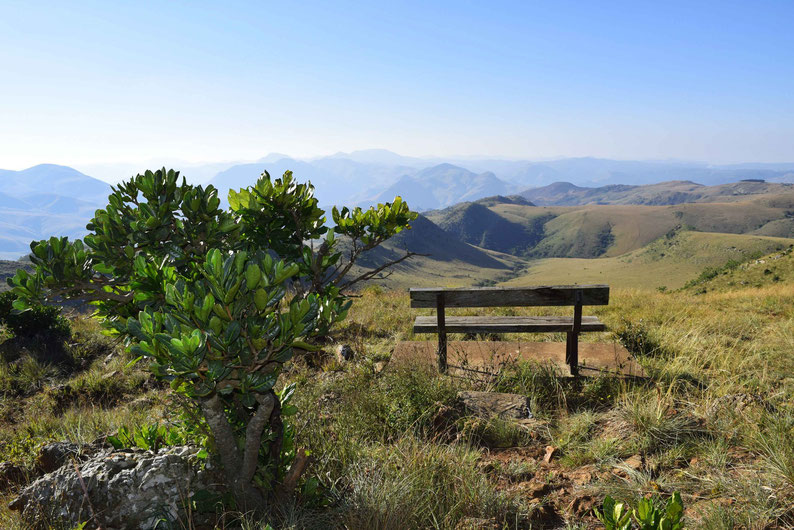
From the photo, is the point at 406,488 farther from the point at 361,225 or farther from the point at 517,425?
the point at 361,225

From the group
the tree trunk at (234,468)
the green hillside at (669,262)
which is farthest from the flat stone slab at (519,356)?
the green hillside at (669,262)

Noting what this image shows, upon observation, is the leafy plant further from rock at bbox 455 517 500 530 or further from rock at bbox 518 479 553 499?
rock at bbox 518 479 553 499

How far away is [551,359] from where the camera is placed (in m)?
5.19

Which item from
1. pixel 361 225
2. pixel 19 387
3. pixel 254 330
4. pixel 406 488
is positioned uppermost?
pixel 361 225

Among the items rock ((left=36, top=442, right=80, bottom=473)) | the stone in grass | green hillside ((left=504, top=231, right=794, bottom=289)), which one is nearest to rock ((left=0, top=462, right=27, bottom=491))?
rock ((left=36, top=442, right=80, bottom=473))

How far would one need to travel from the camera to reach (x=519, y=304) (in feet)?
16.8

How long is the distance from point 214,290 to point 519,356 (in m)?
4.46

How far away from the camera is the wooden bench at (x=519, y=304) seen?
4883 mm

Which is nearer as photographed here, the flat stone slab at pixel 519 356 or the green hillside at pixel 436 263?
the flat stone slab at pixel 519 356

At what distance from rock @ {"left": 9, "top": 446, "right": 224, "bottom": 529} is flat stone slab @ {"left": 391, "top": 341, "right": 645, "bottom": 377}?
8.48 ft

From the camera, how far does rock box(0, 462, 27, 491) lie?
2.97 m

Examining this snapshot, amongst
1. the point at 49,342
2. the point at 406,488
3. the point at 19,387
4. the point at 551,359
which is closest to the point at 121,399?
the point at 19,387

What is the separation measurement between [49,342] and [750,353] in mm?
10585

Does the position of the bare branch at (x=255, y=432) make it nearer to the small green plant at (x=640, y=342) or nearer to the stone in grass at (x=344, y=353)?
the stone in grass at (x=344, y=353)
